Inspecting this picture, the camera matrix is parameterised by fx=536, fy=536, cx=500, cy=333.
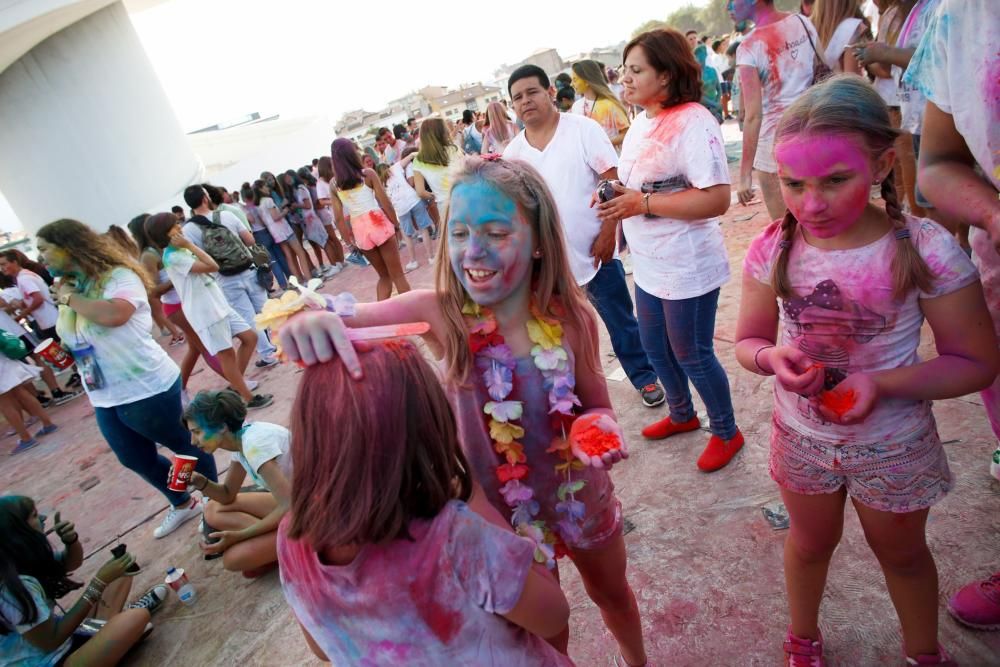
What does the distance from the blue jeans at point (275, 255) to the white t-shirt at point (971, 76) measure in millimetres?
9627

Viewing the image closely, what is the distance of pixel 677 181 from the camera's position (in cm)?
244

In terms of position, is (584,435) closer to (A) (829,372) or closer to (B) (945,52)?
(A) (829,372)

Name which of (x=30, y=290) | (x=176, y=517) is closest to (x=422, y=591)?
(x=176, y=517)

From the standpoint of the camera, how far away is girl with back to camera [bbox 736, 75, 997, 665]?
4.29ft

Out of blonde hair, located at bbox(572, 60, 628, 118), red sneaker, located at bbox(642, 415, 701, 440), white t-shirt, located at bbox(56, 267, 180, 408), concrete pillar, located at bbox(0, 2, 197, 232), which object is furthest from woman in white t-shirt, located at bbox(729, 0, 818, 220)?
concrete pillar, located at bbox(0, 2, 197, 232)

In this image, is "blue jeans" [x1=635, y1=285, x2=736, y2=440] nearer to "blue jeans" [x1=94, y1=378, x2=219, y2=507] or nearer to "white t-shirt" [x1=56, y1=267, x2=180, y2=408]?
"blue jeans" [x1=94, y1=378, x2=219, y2=507]

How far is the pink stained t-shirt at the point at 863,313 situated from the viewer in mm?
1303

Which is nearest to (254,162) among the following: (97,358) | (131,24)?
(131,24)

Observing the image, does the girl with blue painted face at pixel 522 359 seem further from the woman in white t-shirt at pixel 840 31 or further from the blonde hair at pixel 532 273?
the woman in white t-shirt at pixel 840 31

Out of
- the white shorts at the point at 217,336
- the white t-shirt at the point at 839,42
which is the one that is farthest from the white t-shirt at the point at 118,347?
the white t-shirt at the point at 839,42

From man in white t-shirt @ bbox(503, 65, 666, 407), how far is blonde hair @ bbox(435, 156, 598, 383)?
119 centimetres

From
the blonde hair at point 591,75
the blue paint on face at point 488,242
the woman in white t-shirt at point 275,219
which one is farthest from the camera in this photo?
the woman in white t-shirt at point 275,219

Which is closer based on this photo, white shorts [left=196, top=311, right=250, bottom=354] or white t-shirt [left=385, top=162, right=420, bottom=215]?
white shorts [left=196, top=311, right=250, bottom=354]

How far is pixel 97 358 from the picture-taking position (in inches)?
136
